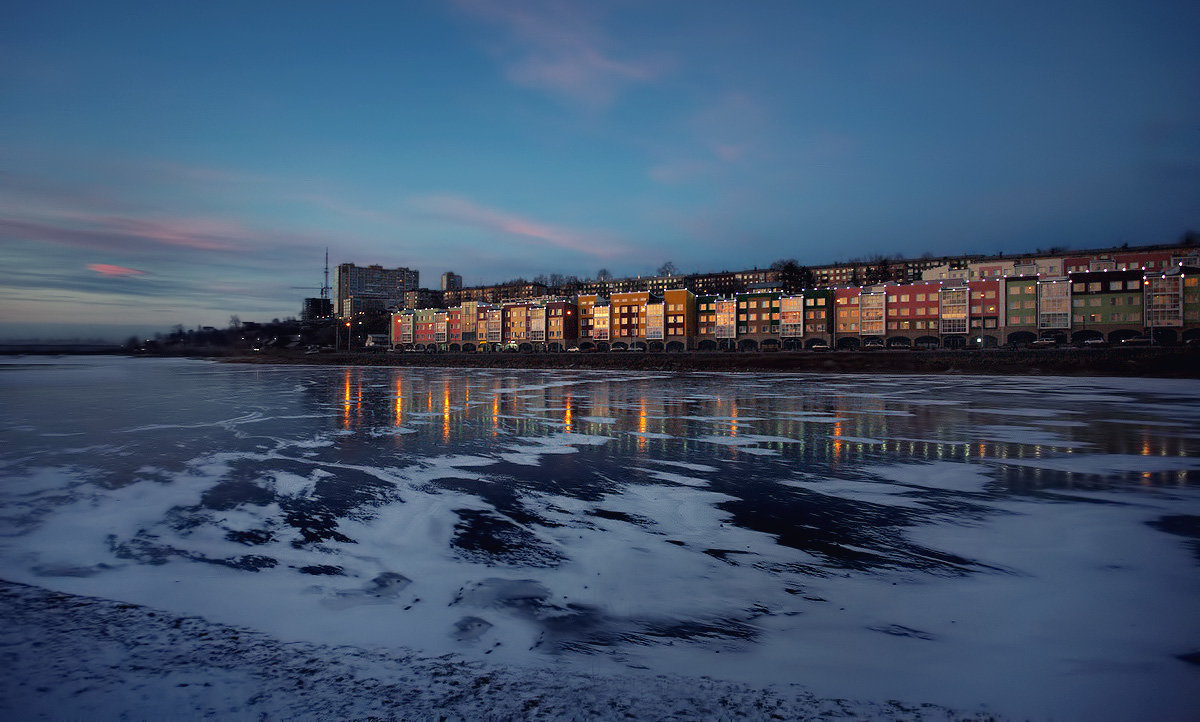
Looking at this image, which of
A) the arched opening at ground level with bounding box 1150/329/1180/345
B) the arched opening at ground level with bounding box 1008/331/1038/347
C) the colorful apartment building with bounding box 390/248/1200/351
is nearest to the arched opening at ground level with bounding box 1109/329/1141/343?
the colorful apartment building with bounding box 390/248/1200/351

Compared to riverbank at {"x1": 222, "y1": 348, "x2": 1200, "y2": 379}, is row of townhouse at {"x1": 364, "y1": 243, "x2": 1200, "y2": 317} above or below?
above

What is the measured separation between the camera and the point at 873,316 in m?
79.8

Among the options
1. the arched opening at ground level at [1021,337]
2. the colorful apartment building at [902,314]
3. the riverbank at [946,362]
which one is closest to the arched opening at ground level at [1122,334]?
the colorful apartment building at [902,314]

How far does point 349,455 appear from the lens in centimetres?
1010

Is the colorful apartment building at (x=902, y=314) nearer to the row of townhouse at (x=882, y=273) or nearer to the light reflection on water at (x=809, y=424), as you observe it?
the row of townhouse at (x=882, y=273)

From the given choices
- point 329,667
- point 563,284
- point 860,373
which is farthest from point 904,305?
point 563,284

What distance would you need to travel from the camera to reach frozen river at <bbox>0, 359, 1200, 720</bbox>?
133 inches

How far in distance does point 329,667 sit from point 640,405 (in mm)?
16332

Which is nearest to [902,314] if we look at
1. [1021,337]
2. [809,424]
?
[1021,337]

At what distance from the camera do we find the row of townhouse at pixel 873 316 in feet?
212

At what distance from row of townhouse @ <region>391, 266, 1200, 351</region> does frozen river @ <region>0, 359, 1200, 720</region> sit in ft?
238

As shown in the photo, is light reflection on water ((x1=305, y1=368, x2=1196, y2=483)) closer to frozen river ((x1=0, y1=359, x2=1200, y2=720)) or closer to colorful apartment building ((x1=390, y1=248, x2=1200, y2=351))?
frozen river ((x1=0, y1=359, x2=1200, y2=720))

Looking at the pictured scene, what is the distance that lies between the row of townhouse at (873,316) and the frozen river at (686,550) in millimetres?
72420

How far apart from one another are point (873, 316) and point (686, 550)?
8397cm
